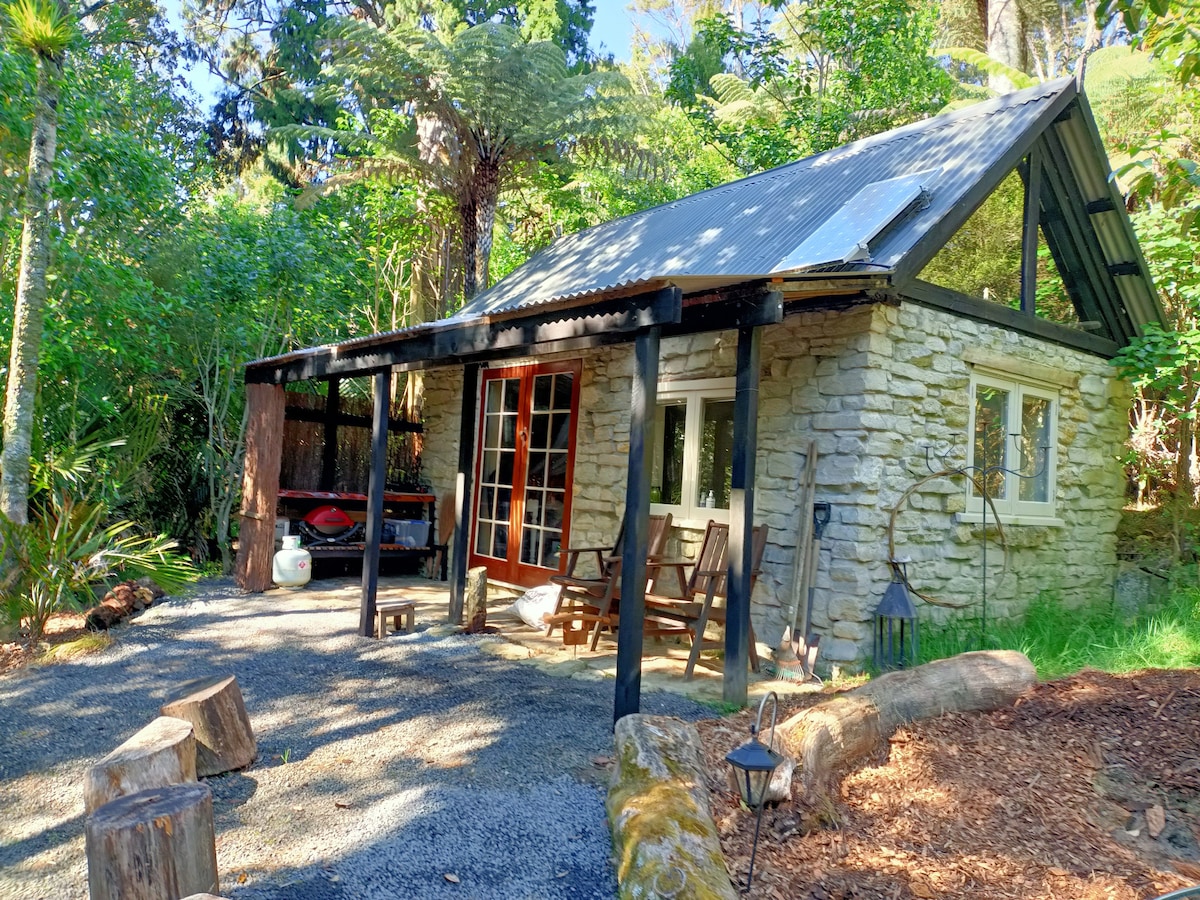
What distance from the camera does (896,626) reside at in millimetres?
5773

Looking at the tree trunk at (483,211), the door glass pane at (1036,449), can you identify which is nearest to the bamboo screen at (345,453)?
the tree trunk at (483,211)

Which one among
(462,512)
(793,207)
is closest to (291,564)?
(462,512)

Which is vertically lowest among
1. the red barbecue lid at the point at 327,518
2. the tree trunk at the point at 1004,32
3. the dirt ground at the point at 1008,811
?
the dirt ground at the point at 1008,811

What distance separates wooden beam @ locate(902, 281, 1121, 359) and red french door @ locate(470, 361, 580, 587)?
335 centimetres

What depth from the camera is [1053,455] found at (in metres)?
7.21

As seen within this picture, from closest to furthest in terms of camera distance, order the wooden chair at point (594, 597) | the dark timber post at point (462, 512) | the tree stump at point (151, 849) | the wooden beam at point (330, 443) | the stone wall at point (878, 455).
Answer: the tree stump at point (151, 849) → the stone wall at point (878, 455) → the wooden chair at point (594, 597) → the dark timber post at point (462, 512) → the wooden beam at point (330, 443)

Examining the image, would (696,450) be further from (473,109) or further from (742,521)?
(473,109)

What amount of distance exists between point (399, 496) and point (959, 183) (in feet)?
21.1

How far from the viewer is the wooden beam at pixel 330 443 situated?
9758 mm

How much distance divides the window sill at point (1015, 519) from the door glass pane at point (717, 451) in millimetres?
1747

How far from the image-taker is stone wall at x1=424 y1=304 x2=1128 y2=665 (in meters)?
5.63

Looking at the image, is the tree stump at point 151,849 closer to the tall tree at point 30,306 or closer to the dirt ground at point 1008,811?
the dirt ground at point 1008,811

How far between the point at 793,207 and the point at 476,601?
420 centimetres

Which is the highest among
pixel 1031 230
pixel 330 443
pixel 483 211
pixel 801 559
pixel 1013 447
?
pixel 483 211
